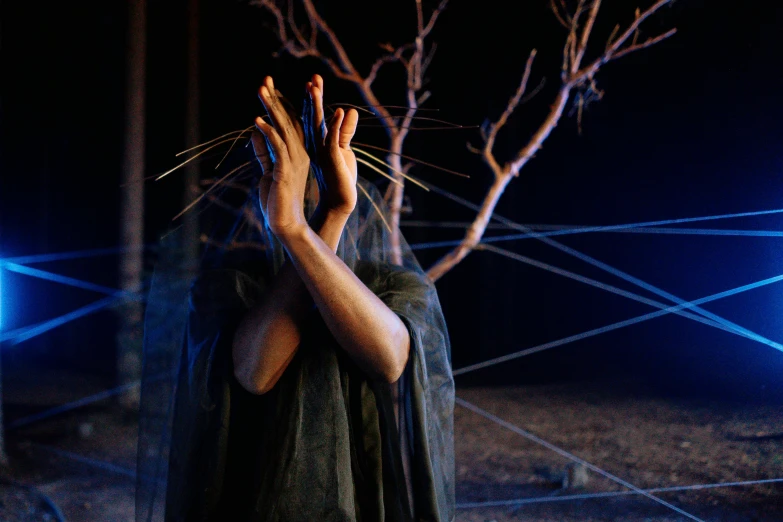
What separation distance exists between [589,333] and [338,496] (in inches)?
322

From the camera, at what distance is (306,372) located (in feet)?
5.02

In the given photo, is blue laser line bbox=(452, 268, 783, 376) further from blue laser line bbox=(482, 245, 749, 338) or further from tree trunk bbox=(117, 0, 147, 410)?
tree trunk bbox=(117, 0, 147, 410)

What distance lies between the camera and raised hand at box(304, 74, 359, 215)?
1330 mm

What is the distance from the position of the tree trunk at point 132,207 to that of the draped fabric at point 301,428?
566cm

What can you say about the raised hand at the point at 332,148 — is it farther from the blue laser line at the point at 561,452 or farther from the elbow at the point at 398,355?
the blue laser line at the point at 561,452

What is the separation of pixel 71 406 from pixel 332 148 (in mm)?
7433

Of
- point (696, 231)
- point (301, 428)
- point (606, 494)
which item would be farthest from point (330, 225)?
point (696, 231)

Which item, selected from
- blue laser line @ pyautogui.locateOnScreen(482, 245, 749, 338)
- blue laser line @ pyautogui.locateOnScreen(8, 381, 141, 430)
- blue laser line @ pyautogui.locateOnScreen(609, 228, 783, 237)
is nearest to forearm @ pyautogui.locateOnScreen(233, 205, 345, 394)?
blue laser line @ pyautogui.locateOnScreen(609, 228, 783, 237)

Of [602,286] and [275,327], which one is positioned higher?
[602,286]

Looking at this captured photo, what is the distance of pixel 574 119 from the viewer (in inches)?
331

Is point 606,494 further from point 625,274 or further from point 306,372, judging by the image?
point 625,274

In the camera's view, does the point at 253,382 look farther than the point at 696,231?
No

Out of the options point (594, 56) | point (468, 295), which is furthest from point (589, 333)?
point (594, 56)

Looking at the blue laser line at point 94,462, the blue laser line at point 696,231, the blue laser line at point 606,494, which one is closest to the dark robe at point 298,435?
the blue laser line at point 606,494
